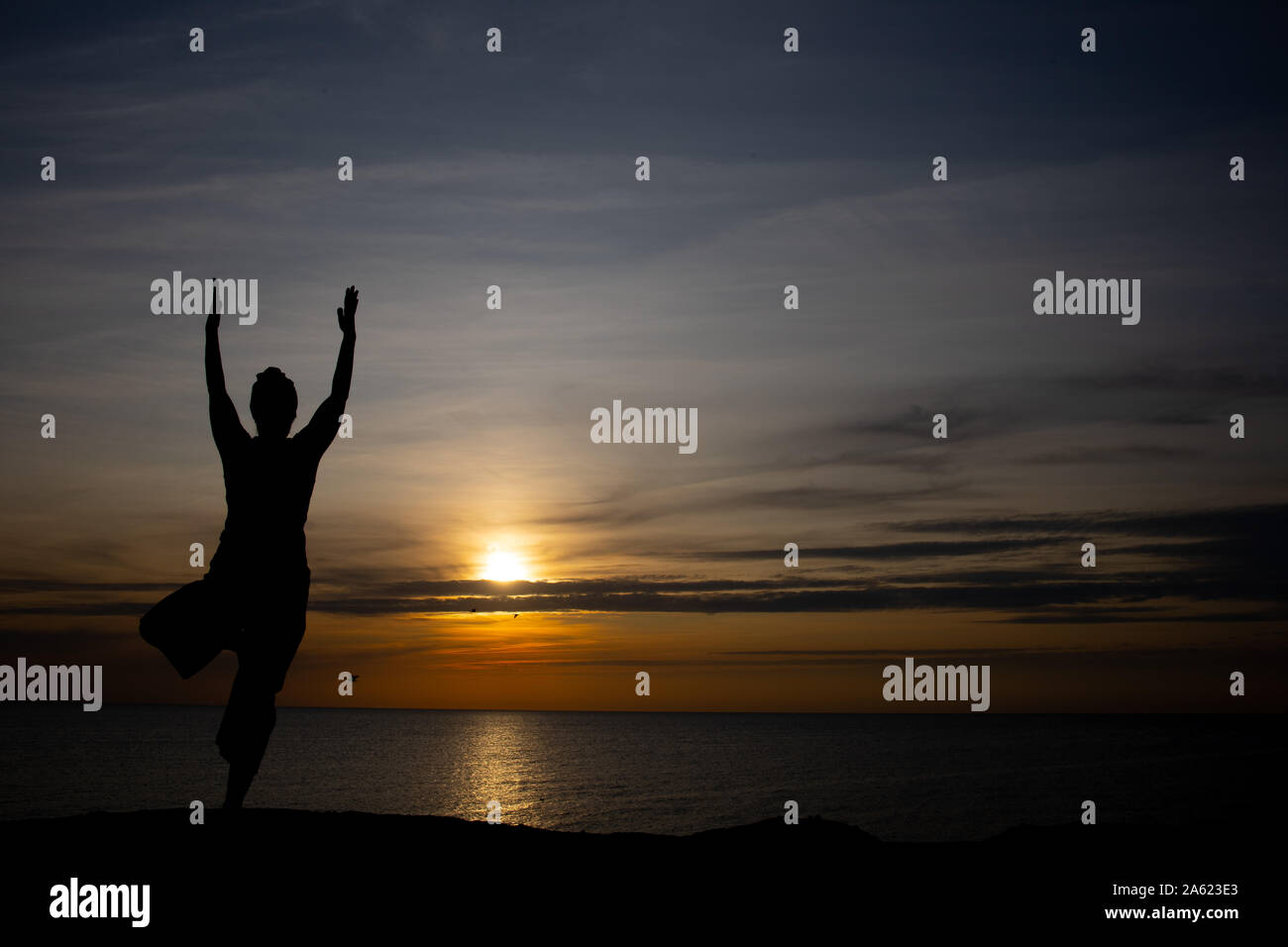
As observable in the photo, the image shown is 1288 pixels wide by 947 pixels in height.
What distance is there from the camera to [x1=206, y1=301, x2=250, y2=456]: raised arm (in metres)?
7.32

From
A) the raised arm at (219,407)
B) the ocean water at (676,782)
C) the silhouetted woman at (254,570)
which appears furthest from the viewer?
the ocean water at (676,782)

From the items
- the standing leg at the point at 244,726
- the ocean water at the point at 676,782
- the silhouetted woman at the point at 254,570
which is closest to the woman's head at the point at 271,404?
the silhouetted woman at the point at 254,570

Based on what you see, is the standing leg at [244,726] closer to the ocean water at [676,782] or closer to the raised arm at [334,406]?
the raised arm at [334,406]

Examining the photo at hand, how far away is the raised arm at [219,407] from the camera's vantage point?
7.32m

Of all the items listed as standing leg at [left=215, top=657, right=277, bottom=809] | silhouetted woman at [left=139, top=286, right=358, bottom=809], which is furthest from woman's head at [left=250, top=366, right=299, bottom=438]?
standing leg at [left=215, top=657, right=277, bottom=809]

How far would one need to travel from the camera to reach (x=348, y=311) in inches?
311

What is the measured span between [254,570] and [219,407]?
1.30 meters

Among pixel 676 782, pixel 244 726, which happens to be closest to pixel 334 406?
pixel 244 726

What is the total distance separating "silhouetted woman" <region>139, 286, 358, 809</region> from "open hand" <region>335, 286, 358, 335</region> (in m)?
0.16

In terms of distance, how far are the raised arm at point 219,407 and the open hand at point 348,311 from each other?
3.20 ft
